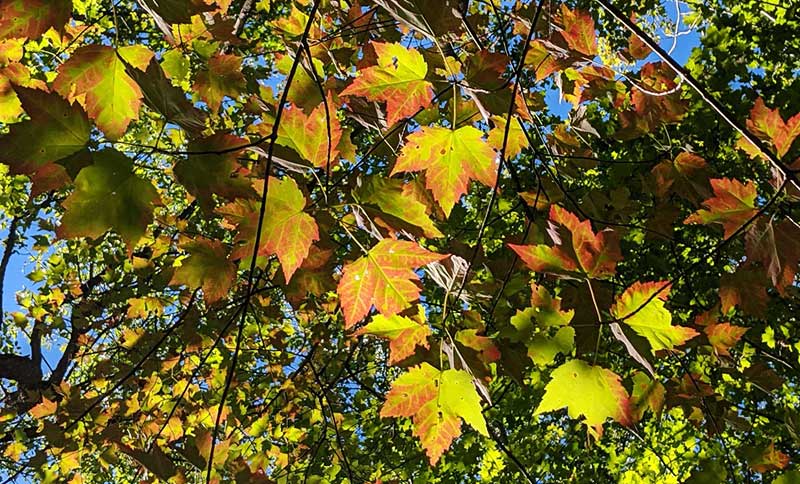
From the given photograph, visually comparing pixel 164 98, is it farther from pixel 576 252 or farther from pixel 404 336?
pixel 576 252

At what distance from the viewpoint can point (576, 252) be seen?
Result: 3.72 ft

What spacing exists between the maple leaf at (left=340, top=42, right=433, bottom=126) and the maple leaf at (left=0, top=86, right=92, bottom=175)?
1.61 ft

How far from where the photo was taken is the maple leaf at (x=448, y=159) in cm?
116

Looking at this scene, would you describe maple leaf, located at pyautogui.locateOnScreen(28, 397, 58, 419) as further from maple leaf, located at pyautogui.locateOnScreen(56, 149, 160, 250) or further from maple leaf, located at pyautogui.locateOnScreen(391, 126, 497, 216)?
maple leaf, located at pyautogui.locateOnScreen(391, 126, 497, 216)

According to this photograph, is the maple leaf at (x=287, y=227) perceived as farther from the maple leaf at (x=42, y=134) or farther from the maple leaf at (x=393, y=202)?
the maple leaf at (x=42, y=134)

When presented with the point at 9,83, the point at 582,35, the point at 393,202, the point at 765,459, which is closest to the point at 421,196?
the point at 393,202

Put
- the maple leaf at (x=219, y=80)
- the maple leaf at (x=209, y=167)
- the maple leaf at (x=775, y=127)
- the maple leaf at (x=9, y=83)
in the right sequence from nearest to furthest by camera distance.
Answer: the maple leaf at (x=209, y=167)
the maple leaf at (x=775, y=127)
the maple leaf at (x=9, y=83)
the maple leaf at (x=219, y=80)

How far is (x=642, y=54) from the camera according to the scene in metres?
1.93

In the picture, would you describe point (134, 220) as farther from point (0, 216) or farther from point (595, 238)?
point (0, 216)

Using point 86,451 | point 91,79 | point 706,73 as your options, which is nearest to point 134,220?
point 91,79

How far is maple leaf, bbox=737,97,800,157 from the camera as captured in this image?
114 centimetres

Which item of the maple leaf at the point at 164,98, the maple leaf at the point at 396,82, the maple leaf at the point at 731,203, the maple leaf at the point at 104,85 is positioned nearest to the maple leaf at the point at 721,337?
the maple leaf at the point at 731,203

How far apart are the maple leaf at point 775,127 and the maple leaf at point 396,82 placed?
67 cm

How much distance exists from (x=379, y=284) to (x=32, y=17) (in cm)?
76
